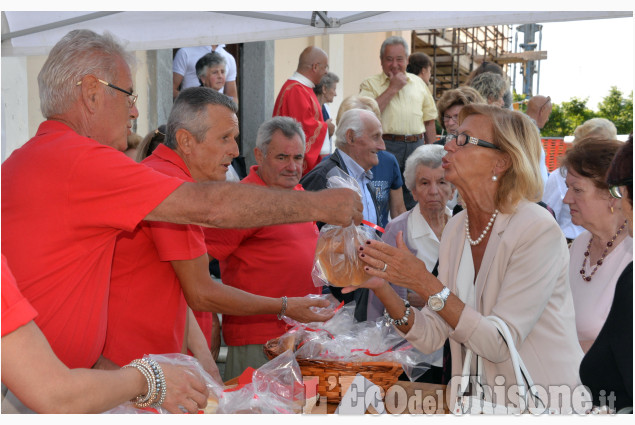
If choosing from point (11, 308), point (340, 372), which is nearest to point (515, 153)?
point (340, 372)

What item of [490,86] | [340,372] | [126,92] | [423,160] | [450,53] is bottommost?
[340,372]

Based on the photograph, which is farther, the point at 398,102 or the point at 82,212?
the point at 398,102

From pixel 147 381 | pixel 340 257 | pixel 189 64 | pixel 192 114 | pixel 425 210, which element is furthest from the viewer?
pixel 189 64

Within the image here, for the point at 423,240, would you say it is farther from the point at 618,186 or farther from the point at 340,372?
the point at 618,186

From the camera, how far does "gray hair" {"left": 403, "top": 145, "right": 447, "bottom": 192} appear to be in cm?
503

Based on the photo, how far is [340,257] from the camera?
9.60 ft

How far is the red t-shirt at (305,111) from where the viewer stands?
702 centimetres

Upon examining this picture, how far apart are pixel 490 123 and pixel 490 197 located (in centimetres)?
36

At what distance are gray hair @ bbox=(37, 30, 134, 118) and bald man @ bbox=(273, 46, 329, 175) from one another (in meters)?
4.41

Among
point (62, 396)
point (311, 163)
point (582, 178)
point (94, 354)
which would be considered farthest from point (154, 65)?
point (62, 396)

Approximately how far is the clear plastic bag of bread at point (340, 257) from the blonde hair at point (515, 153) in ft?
2.20

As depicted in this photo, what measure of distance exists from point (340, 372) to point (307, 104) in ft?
15.5

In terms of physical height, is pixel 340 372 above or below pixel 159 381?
below

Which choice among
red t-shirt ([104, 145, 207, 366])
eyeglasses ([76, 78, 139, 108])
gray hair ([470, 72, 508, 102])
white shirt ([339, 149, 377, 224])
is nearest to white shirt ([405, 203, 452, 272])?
white shirt ([339, 149, 377, 224])
